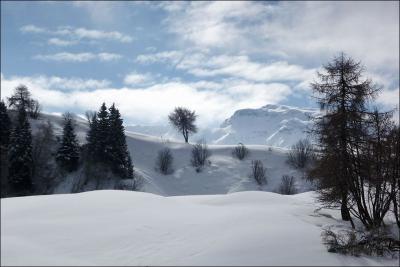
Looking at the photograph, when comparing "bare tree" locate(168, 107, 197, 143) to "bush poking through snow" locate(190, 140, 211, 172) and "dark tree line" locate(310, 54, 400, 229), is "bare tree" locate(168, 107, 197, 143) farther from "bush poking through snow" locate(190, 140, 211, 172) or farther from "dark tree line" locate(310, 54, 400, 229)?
"dark tree line" locate(310, 54, 400, 229)

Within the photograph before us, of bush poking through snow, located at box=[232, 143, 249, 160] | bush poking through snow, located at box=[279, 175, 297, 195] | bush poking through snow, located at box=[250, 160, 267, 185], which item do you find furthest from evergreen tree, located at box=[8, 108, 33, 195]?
bush poking through snow, located at box=[232, 143, 249, 160]

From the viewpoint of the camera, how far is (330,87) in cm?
1927

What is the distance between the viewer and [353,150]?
1770cm

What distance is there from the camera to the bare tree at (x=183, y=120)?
7981 centimetres

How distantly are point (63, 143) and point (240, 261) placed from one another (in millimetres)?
48967

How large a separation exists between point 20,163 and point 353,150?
38.8 metres

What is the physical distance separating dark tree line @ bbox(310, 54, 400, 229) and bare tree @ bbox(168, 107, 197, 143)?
2402 inches

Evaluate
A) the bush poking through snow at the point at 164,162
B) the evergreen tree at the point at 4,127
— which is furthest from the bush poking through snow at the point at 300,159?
the evergreen tree at the point at 4,127

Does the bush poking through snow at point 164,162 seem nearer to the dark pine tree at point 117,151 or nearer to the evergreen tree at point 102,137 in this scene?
the dark pine tree at point 117,151

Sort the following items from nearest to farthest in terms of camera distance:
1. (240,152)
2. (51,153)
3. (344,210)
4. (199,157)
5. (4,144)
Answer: (344,210) → (4,144) → (51,153) → (199,157) → (240,152)

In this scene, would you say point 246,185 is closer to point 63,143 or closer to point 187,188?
point 187,188

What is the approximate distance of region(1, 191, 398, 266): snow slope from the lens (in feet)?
27.3

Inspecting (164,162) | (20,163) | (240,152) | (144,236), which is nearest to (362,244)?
(144,236)

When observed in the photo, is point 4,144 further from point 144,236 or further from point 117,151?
point 144,236
